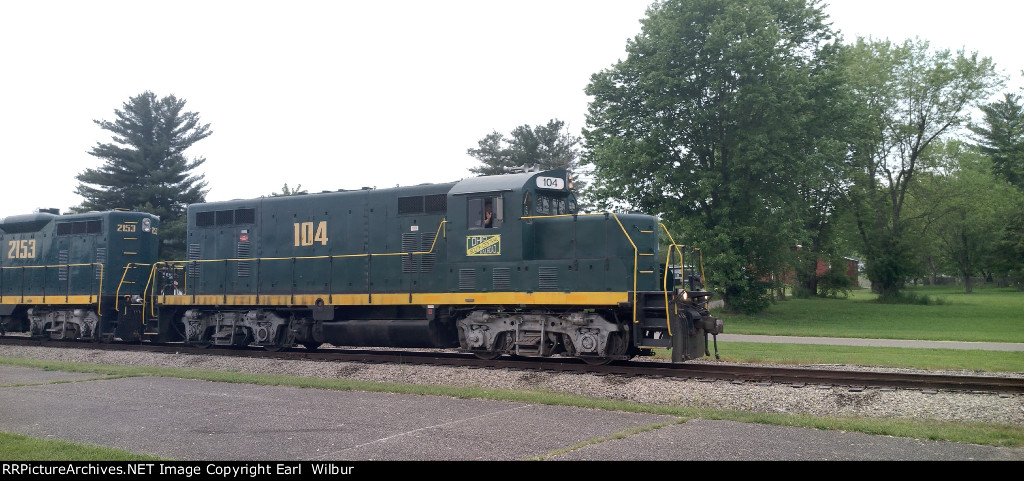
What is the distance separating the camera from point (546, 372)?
13.4m

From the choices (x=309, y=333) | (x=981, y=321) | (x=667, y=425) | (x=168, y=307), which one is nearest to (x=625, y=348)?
(x=667, y=425)

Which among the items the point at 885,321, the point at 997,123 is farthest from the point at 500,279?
the point at 997,123

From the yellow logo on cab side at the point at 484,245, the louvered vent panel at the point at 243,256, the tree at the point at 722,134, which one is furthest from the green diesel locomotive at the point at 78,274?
the tree at the point at 722,134

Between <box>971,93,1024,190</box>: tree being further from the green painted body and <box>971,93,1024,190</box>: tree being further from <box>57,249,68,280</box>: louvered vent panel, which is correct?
<box>57,249,68,280</box>: louvered vent panel

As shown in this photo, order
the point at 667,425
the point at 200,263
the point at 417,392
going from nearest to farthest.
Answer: the point at 667,425, the point at 417,392, the point at 200,263

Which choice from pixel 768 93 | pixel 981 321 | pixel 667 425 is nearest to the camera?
pixel 667 425

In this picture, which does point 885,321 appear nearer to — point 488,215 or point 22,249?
point 488,215

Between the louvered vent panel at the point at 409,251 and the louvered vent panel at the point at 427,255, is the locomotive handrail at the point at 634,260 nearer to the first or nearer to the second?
the louvered vent panel at the point at 427,255

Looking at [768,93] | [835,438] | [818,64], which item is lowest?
[835,438]

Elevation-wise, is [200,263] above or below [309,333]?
above

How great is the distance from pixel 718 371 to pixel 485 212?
17.1 feet
